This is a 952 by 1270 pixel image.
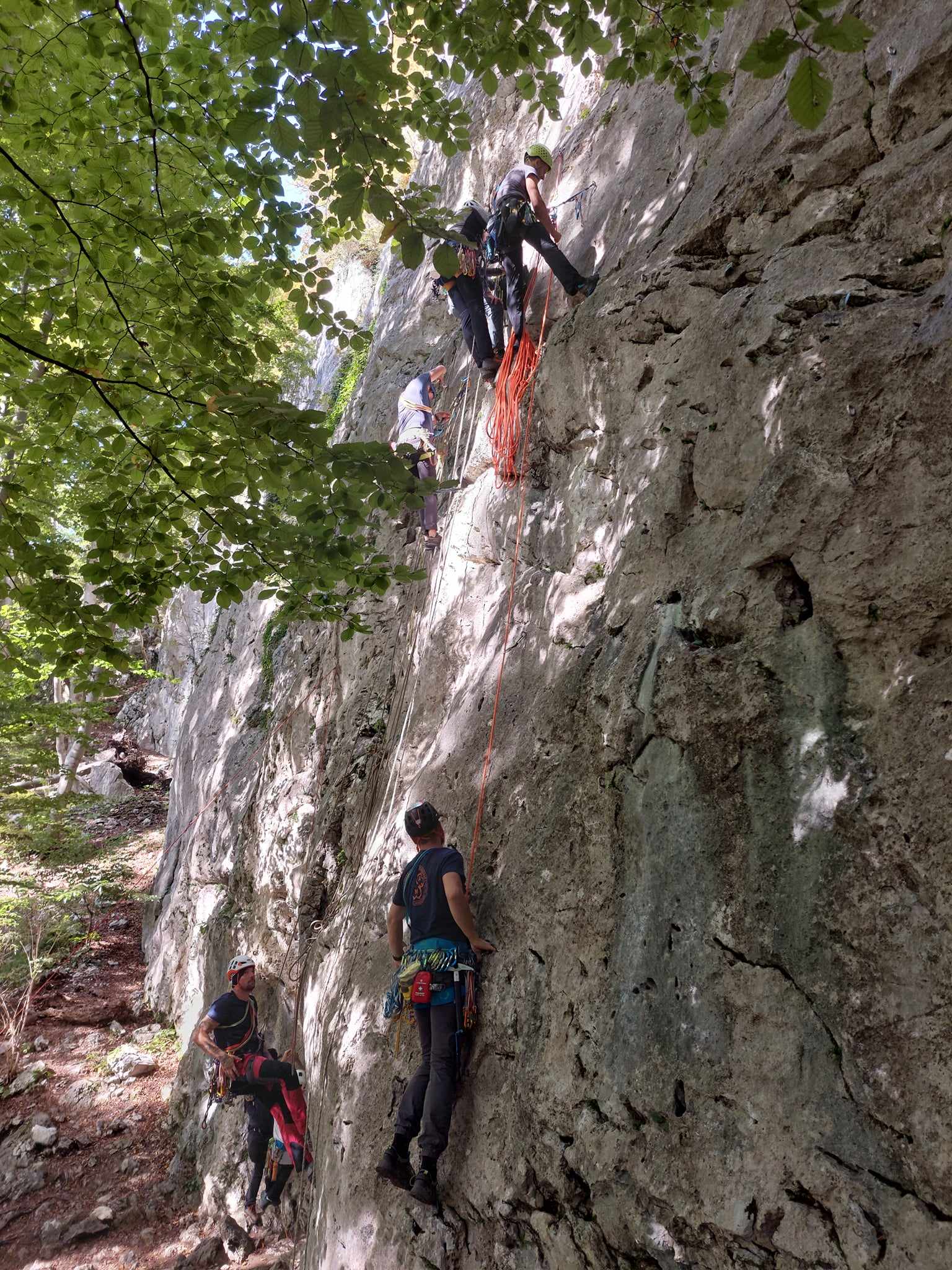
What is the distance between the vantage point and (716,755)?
3199mm

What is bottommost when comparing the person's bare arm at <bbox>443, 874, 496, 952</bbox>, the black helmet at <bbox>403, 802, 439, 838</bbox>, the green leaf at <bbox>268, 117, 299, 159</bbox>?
the person's bare arm at <bbox>443, 874, 496, 952</bbox>

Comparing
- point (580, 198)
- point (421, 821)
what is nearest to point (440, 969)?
point (421, 821)

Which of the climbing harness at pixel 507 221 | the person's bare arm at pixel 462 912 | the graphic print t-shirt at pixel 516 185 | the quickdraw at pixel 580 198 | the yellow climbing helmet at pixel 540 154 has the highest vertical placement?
the yellow climbing helmet at pixel 540 154

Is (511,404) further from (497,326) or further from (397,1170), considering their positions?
(397,1170)

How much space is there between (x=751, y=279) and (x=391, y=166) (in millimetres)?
2116

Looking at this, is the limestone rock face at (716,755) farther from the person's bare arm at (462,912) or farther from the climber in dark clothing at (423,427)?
the climber in dark clothing at (423,427)

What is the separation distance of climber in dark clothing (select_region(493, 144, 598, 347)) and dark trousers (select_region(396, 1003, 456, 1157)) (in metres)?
5.03

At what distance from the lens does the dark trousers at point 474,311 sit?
679 cm

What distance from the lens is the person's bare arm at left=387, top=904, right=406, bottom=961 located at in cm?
451

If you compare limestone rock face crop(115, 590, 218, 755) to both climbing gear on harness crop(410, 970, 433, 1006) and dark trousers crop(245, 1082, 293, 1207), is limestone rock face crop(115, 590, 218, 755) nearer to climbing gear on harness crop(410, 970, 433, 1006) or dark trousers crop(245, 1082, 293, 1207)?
dark trousers crop(245, 1082, 293, 1207)

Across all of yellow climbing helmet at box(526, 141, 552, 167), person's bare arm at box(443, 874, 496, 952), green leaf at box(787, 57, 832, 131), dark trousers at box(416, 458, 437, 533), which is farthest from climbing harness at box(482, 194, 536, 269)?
person's bare arm at box(443, 874, 496, 952)

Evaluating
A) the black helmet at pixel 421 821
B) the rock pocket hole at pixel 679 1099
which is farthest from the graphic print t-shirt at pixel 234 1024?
the rock pocket hole at pixel 679 1099

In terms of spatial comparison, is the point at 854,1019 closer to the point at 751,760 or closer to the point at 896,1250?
the point at 896,1250

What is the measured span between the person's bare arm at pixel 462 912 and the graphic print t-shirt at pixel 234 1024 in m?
4.33
